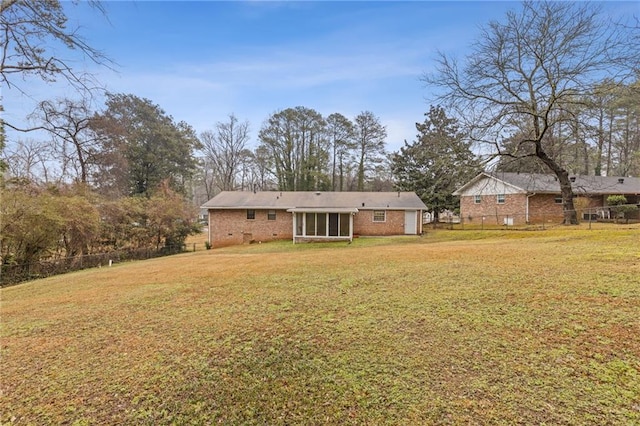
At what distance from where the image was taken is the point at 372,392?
8.38ft

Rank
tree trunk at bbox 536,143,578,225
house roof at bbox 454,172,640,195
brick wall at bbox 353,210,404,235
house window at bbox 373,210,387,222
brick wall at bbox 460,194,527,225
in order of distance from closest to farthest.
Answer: tree trunk at bbox 536,143,578,225, house roof at bbox 454,172,640,195, brick wall at bbox 353,210,404,235, house window at bbox 373,210,387,222, brick wall at bbox 460,194,527,225

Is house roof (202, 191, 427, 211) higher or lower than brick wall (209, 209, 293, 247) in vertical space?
higher

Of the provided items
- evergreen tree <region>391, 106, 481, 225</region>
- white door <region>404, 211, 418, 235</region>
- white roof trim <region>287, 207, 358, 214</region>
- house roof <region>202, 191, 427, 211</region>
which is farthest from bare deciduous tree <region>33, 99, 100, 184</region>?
evergreen tree <region>391, 106, 481, 225</region>

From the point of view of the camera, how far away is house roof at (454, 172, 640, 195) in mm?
20344

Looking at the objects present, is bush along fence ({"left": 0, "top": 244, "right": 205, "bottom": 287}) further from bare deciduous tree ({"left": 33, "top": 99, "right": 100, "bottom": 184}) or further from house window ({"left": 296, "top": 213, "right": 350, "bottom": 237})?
house window ({"left": 296, "top": 213, "right": 350, "bottom": 237})

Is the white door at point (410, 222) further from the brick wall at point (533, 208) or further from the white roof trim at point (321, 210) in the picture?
the brick wall at point (533, 208)

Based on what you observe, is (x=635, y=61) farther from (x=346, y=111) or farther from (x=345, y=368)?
(x=346, y=111)

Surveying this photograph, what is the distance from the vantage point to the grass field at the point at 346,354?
2379 mm

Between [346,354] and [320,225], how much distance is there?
54.5 feet

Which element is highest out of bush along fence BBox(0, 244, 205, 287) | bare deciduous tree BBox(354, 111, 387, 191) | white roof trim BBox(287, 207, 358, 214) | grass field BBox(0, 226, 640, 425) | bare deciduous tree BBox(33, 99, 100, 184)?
bare deciduous tree BBox(354, 111, 387, 191)

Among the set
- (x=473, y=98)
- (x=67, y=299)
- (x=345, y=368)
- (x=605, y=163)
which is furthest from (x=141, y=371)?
(x=605, y=163)

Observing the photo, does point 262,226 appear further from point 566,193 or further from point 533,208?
point 533,208

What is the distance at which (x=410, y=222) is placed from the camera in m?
20.6

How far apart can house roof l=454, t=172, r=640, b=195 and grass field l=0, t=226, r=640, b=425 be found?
56.5 ft
